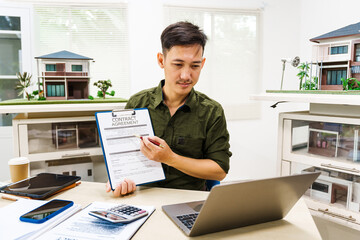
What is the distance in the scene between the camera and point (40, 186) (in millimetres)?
1130

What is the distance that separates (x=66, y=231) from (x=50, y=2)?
269cm

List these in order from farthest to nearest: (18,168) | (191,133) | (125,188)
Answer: (191,133) < (18,168) < (125,188)

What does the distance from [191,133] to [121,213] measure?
0.62 metres

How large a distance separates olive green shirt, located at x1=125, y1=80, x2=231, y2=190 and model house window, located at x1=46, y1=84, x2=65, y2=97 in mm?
673

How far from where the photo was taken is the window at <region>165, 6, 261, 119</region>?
129 inches

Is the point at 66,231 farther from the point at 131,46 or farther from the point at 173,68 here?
the point at 131,46

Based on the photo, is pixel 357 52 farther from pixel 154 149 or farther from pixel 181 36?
pixel 154 149

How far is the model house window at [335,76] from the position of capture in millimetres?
1769

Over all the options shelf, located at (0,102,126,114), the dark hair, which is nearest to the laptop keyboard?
the dark hair

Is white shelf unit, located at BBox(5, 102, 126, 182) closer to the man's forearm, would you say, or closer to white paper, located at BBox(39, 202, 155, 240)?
the man's forearm

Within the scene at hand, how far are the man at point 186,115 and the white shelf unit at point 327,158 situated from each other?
679 millimetres

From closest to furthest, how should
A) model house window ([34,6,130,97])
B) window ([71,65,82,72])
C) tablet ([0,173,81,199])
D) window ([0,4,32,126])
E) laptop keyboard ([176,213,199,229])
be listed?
laptop keyboard ([176,213,199,229]), tablet ([0,173,81,199]), window ([71,65,82,72]), window ([0,4,32,126]), model house window ([34,6,130,97])

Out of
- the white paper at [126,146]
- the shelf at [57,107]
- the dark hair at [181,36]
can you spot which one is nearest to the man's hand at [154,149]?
the white paper at [126,146]

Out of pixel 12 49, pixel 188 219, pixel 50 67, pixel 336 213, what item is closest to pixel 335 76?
pixel 336 213
